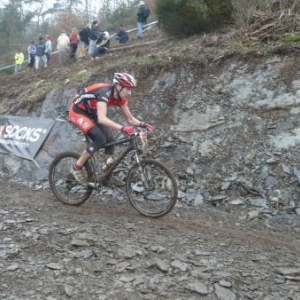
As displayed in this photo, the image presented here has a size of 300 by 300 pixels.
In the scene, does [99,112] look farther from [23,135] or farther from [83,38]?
[83,38]

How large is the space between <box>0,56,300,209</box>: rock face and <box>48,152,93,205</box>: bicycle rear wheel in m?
1.33

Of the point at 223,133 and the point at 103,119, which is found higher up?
the point at 103,119

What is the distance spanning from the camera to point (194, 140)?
765 cm

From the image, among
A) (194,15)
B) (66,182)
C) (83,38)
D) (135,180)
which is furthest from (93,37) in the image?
(135,180)

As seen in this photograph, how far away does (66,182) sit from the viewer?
22.1ft

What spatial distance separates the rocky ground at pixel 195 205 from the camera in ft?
13.9

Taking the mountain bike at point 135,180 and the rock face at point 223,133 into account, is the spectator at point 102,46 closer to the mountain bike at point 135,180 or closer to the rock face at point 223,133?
the rock face at point 223,133

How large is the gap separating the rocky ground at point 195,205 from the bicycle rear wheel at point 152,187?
0.20m

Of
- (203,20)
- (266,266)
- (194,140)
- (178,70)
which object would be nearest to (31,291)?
(266,266)

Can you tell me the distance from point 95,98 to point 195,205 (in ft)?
7.76

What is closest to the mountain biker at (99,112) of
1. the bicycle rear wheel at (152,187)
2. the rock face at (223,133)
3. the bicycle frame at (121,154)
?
the bicycle frame at (121,154)

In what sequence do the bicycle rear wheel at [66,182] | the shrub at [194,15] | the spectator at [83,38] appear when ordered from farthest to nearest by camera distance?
the spectator at [83,38] → the shrub at [194,15] → the bicycle rear wheel at [66,182]

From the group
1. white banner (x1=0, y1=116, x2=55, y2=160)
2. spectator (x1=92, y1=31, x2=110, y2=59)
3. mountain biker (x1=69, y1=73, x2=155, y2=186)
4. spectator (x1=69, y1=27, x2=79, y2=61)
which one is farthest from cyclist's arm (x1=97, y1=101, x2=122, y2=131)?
spectator (x1=69, y1=27, x2=79, y2=61)

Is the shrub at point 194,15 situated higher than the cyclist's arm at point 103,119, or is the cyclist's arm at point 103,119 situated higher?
the shrub at point 194,15
